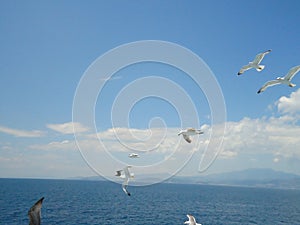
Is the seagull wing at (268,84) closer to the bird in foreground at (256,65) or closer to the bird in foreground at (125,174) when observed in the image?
the bird in foreground at (256,65)

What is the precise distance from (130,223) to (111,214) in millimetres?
20878

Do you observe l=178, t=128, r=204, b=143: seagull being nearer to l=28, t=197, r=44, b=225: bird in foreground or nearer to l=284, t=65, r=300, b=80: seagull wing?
l=284, t=65, r=300, b=80: seagull wing

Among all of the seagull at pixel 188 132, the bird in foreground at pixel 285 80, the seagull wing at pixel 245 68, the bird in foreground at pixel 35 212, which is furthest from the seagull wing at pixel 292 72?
the bird in foreground at pixel 35 212

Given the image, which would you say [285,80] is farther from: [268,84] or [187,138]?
[187,138]

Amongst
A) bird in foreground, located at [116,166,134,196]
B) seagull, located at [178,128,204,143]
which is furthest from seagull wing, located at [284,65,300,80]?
bird in foreground, located at [116,166,134,196]

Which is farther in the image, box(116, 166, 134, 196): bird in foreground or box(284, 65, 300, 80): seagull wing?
box(116, 166, 134, 196): bird in foreground

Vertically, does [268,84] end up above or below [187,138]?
above

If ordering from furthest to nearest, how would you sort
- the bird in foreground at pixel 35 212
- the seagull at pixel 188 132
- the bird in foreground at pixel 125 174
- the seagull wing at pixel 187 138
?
the bird in foreground at pixel 125 174 → the seagull at pixel 188 132 → the seagull wing at pixel 187 138 → the bird in foreground at pixel 35 212

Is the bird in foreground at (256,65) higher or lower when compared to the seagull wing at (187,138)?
higher

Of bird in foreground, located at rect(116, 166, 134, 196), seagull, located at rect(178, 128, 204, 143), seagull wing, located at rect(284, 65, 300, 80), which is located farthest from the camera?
bird in foreground, located at rect(116, 166, 134, 196)

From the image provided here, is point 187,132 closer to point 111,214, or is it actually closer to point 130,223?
point 130,223

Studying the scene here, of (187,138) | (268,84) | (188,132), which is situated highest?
(268,84)

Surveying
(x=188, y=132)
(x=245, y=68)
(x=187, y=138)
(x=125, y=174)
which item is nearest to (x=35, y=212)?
(x=187, y=138)

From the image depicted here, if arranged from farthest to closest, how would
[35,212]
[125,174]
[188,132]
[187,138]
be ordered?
[125,174] < [188,132] < [187,138] < [35,212]
